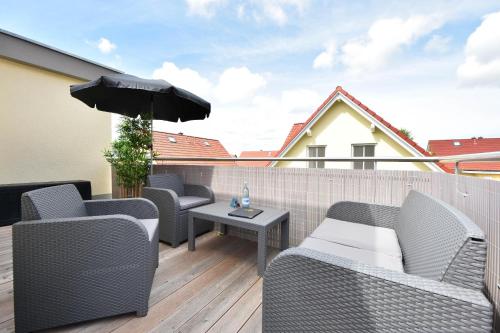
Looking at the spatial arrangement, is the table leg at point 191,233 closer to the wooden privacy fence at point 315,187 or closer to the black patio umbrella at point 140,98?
the wooden privacy fence at point 315,187

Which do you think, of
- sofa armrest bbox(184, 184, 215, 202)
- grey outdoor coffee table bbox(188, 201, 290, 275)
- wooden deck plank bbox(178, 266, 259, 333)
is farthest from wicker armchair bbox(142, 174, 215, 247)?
wooden deck plank bbox(178, 266, 259, 333)

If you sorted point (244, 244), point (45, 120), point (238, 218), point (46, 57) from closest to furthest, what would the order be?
point (238, 218) < point (244, 244) < point (46, 57) < point (45, 120)

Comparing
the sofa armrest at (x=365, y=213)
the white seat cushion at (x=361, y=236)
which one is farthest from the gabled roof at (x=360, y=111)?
the white seat cushion at (x=361, y=236)

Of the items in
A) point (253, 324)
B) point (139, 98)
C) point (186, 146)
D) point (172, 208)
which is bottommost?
point (253, 324)

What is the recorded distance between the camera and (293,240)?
262cm

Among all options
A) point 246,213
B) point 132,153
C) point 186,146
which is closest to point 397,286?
point 246,213

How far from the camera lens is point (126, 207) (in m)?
2.01

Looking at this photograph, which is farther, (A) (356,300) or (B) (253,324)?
(B) (253,324)

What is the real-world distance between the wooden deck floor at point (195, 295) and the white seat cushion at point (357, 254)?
2.03ft

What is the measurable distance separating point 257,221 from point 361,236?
862 millimetres

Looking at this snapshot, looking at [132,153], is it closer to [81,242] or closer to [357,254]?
[81,242]

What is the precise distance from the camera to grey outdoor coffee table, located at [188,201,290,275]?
1.95 meters

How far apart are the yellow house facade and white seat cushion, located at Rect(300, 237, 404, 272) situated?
17.1ft

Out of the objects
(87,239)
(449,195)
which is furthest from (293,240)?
(87,239)
